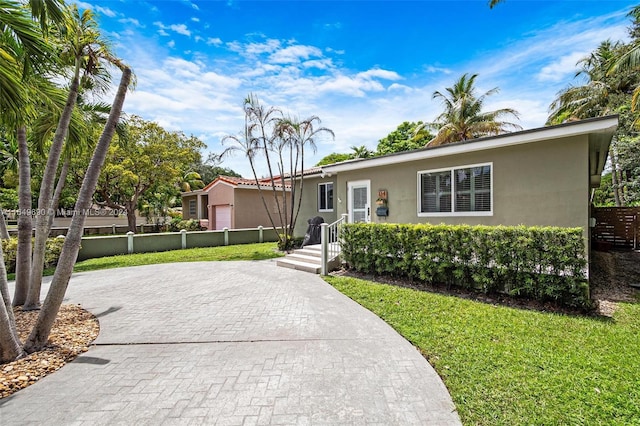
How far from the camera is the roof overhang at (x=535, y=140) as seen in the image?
581cm

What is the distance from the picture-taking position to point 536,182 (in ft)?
22.2

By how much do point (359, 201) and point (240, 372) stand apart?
8111 millimetres

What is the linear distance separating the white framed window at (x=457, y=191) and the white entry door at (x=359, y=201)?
195 centimetres

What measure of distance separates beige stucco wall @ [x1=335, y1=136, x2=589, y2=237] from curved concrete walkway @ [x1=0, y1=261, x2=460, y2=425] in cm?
476

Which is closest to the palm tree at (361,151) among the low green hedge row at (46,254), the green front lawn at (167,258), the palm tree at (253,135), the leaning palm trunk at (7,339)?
the palm tree at (253,135)

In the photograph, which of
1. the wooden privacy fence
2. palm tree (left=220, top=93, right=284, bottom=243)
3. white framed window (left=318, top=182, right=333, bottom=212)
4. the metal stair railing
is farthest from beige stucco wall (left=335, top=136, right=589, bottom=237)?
the wooden privacy fence

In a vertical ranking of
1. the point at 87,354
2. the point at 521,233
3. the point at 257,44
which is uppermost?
the point at 257,44

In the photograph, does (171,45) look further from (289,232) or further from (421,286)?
(421,286)

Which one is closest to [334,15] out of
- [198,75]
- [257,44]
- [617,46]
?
[257,44]

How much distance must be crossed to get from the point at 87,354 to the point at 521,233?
717 cm

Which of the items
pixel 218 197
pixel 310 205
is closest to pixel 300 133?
pixel 310 205

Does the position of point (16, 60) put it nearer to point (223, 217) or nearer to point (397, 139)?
point (223, 217)

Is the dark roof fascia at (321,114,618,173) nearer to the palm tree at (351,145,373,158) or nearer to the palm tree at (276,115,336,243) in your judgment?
the palm tree at (276,115,336,243)

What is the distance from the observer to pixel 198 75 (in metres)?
9.65
